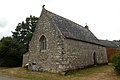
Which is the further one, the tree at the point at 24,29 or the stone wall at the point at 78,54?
the tree at the point at 24,29

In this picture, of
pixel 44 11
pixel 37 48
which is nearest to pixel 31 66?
pixel 37 48

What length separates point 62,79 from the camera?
1312 centimetres

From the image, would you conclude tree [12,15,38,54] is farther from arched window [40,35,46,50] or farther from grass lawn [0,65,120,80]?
grass lawn [0,65,120,80]

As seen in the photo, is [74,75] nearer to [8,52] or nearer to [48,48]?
[48,48]

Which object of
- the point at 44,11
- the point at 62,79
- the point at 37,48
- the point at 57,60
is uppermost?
the point at 44,11

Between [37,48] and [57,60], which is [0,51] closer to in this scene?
[37,48]

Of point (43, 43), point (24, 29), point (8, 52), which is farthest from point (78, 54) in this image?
point (24, 29)

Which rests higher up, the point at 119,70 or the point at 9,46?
the point at 9,46

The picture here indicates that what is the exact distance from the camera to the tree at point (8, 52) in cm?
2563

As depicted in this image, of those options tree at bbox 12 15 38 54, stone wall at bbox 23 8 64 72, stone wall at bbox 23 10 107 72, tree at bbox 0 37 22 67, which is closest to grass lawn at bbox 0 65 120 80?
stone wall at bbox 23 10 107 72

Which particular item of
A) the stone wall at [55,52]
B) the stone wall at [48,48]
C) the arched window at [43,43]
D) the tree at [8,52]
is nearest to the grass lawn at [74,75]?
the stone wall at [55,52]

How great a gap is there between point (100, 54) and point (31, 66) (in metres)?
12.6

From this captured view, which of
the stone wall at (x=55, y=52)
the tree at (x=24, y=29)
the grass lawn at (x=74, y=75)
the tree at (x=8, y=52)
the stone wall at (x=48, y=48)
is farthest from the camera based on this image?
the tree at (x=24, y=29)

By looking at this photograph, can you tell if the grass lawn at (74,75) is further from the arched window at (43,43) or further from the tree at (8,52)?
the tree at (8,52)
